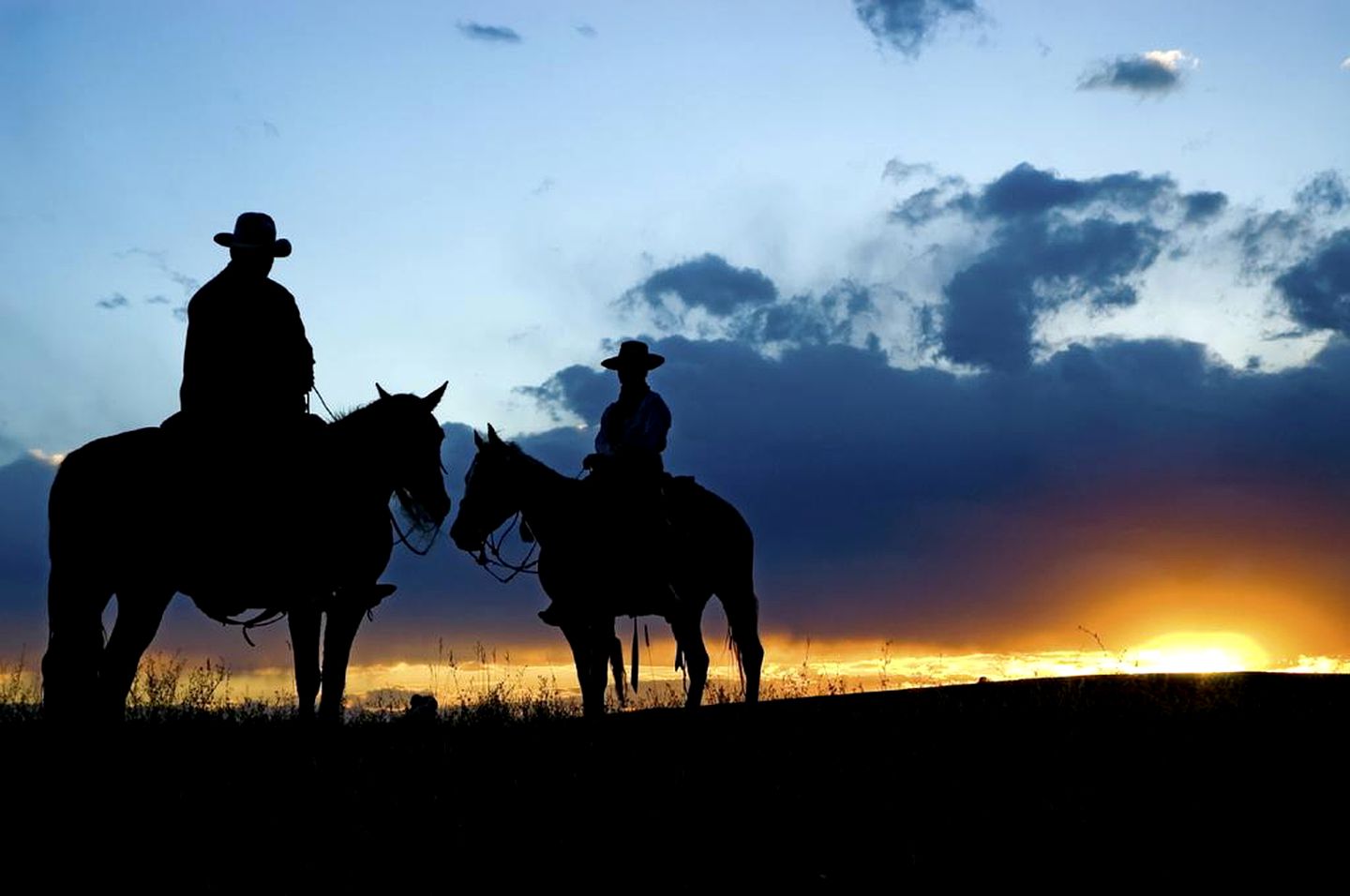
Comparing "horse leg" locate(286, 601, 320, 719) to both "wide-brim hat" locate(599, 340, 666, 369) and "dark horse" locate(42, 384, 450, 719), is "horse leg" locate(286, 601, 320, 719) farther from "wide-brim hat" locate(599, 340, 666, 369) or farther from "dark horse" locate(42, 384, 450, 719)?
"wide-brim hat" locate(599, 340, 666, 369)

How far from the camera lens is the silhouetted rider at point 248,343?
10992mm

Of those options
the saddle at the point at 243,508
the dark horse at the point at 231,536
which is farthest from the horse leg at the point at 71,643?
the saddle at the point at 243,508

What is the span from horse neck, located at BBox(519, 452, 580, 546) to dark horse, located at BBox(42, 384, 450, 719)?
8.73ft

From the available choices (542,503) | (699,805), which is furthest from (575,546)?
(699,805)

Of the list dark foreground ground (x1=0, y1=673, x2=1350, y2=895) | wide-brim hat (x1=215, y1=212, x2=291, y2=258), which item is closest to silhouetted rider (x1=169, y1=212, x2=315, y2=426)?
wide-brim hat (x1=215, y1=212, x2=291, y2=258)

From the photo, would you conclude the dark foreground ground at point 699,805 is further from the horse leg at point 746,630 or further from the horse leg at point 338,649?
the horse leg at point 746,630

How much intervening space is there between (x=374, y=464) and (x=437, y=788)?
11.8ft

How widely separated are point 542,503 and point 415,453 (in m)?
3.06

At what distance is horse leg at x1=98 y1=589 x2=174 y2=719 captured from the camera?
10555 millimetres

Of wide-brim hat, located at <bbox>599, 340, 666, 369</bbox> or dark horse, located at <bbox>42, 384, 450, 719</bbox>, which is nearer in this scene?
dark horse, located at <bbox>42, 384, 450, 719</bbox>

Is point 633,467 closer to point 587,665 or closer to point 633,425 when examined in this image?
point 633,425

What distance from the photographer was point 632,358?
1498 centimetres

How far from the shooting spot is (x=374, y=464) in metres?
11.4

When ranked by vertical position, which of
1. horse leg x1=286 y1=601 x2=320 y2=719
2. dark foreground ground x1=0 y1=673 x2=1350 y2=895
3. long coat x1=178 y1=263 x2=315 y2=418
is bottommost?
dark foreground ground x1=0 y1=673 x2=1350 y2=895
